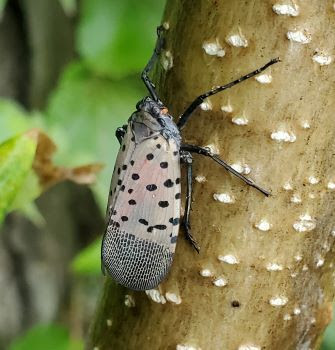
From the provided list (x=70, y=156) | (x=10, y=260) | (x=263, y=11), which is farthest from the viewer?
(x=10, y=260)

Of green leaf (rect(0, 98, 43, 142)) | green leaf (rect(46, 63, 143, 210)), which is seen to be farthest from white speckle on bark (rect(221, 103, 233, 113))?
green leaf (rect(46, 63, 143, 210))

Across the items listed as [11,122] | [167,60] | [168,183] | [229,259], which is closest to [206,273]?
[229,259]

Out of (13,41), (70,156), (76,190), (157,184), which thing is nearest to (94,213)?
(76,190)

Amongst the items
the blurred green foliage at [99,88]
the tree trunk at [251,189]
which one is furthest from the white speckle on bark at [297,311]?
the blurred green foliage at [99,88]

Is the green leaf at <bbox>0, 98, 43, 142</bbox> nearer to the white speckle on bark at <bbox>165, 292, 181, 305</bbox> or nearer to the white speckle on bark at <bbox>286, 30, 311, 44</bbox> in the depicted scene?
the white speckle on bark at <bbox>165, 292, 181, 305</bbox>

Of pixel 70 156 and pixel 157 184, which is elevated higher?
pixel 157 184

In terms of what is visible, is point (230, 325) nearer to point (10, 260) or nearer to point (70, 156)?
point (70, 156)

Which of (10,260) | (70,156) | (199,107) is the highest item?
(199,107)
